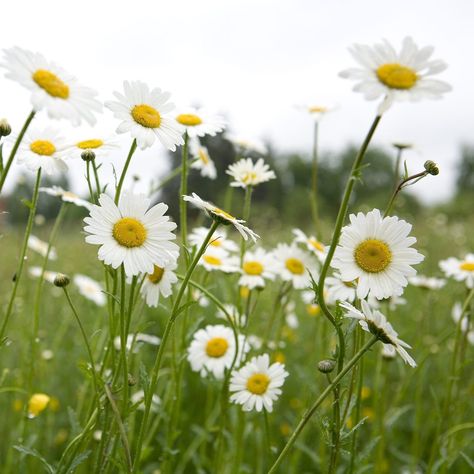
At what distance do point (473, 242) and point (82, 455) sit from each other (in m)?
6.41

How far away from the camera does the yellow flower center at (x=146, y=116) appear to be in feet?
3.76

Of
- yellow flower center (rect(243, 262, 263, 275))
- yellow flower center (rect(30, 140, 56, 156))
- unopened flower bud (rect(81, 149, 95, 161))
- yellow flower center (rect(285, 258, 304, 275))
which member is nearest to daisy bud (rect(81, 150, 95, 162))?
unopened flower bud (rect(81, 149, 95, 161))

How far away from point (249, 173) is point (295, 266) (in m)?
0.37

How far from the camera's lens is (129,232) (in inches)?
43.2

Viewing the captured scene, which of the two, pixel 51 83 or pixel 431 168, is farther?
pixel 431 168

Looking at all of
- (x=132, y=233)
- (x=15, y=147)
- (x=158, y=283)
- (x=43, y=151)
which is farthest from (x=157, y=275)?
(x=15, y=147)

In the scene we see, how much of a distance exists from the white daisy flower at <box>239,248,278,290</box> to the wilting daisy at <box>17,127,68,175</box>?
69 cm

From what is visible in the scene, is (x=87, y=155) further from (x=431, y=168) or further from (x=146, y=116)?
(x=431, y=168)

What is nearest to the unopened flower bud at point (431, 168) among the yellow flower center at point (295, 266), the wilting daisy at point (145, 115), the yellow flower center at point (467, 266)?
the wilting daisy at point (145, 115)

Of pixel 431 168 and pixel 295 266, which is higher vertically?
pixel 431 168

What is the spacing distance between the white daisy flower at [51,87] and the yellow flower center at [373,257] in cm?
59

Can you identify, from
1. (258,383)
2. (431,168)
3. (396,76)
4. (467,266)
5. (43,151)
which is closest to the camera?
(396,76)

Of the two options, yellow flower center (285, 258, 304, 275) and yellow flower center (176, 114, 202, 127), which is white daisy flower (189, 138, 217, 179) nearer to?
yellow flower center (176, 114, 202, 127)

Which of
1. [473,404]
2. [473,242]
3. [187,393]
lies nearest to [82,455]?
[187,393]
